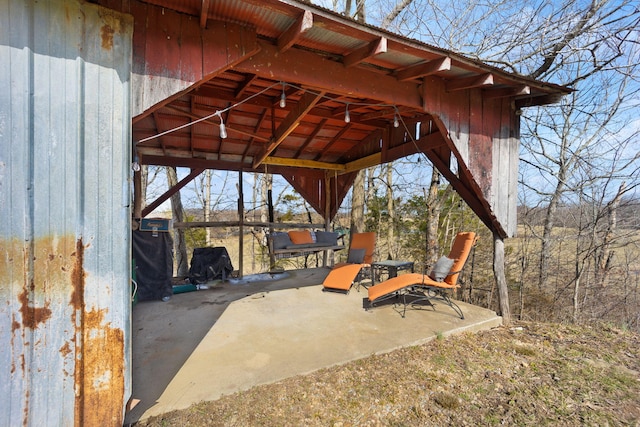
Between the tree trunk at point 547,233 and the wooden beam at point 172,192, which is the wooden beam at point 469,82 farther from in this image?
the tree trunk at point 547,233

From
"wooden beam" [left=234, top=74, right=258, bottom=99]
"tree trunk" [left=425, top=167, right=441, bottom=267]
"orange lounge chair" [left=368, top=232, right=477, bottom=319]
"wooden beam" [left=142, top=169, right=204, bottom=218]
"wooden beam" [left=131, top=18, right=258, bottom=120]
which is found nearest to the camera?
"wooden beam" [left=131, top=18, right=258, bottom=120]

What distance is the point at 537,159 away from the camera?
850 cm

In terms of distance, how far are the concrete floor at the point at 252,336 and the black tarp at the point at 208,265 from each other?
2.78 feet

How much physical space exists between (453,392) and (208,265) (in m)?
5.07

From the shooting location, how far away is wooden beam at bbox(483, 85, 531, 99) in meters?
3.45

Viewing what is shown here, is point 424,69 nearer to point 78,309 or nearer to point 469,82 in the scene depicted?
point 469,82

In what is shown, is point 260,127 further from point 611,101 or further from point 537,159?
point 611,101

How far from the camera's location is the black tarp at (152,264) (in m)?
4.86

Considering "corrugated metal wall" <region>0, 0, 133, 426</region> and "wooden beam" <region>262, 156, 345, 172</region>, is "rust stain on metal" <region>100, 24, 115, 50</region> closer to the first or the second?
"corrugated metal wall" <region>0, 0, 133, 426</region>

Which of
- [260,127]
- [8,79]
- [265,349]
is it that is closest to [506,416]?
[265,349]

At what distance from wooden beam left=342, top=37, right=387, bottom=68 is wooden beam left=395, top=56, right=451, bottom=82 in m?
0.67

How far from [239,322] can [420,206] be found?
8.42 metres

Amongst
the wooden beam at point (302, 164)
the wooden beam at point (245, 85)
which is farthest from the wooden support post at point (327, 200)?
the wooden beam at point (245, 85)

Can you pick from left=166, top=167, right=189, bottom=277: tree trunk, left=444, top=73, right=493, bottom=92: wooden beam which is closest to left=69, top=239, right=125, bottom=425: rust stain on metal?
Result: left=444, top=73, right=493, bottom=92: wooden beam
